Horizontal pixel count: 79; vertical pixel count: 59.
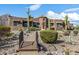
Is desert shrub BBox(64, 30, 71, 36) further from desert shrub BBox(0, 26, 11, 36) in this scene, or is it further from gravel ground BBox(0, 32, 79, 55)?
desert shrub BBox(0, 26, 11, 36)

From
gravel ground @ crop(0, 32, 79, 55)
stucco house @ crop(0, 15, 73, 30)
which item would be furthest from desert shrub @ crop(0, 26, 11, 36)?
gravel ground @ crop(0, 32, 79, 55)

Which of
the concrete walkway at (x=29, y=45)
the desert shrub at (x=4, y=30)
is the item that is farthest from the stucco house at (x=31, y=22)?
the concrete walkway at (x=29, y=45)

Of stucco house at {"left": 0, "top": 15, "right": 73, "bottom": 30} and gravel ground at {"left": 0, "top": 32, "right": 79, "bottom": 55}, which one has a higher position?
stucco house at {"left": 0, "top": 15, "right": 73, "bottom": 30}

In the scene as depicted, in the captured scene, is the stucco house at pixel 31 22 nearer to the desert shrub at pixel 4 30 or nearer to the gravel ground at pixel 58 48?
the desert shrub at pixel 4 30

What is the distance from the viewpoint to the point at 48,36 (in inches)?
Answer: 185

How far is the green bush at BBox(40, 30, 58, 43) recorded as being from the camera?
4699mm

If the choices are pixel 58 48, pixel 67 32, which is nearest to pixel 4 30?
pixel 58 48

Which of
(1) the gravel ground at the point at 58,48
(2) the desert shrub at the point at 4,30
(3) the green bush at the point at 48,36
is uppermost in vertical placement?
(2) the desert shrub at the point at 4,30

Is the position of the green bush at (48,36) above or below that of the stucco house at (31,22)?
below

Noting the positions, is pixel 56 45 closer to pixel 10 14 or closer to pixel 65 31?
pixel 65 31

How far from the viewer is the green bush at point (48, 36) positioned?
185 inches
